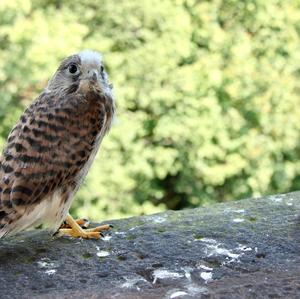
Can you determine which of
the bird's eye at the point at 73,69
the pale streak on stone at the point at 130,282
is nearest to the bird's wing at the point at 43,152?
the bird's eye at the point at 73,69

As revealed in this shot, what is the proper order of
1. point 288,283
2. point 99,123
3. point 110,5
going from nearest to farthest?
point 288,283 < point 99,123 < point 110,5

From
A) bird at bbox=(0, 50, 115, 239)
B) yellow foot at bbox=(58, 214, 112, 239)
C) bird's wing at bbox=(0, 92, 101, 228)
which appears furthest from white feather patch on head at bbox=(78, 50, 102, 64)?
yellow foot at bbox=(58, 214, 112, 239)

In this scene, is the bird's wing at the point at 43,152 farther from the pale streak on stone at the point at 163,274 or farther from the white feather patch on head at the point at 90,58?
the pale streak on stone at the point at 163,274

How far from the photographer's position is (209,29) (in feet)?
22.3

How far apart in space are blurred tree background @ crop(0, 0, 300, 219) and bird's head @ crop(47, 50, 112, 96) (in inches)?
113

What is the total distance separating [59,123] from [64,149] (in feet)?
0.35

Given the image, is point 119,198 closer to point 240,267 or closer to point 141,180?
point 141,180

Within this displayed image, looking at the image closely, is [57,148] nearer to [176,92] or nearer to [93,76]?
[93,76]

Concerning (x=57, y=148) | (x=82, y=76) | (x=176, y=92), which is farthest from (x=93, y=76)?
(x=176, y=92)

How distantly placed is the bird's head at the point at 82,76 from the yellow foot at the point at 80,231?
0.51m

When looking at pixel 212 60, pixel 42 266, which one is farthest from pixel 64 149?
pixel 212 60

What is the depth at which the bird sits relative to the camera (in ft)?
8.54

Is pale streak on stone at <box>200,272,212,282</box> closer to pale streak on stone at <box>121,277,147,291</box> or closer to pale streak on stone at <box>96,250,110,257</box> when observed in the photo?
pale streak on stone at <box>121,277,147,291</box>

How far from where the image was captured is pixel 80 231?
2727mm
